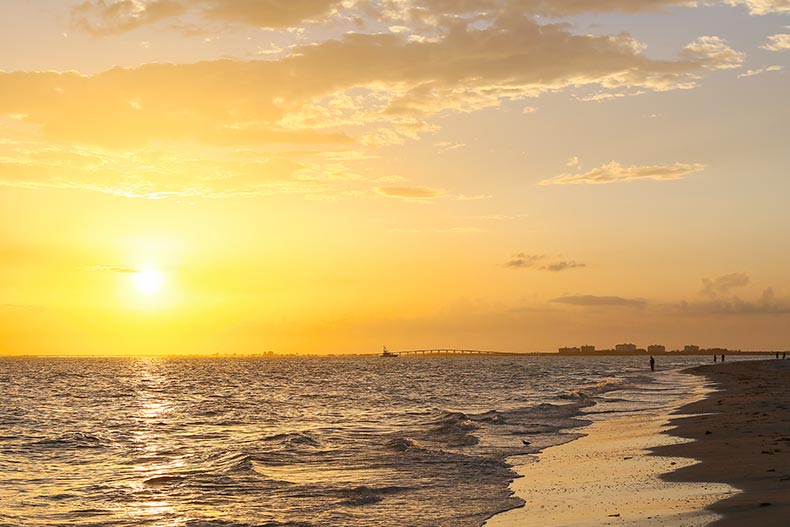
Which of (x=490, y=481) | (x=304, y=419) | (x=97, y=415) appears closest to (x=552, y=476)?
(x=490, y=481)

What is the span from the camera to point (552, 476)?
983 inches

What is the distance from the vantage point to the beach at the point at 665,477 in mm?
17002

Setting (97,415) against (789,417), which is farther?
(97,415)

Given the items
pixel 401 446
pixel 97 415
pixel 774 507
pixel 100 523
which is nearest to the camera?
pixel 774 507

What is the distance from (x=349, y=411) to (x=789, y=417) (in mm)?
33094

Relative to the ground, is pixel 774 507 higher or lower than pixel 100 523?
higher

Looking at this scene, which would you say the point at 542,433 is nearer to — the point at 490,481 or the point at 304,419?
the point at 490,481

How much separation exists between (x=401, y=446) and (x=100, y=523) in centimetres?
1653

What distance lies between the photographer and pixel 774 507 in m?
16.2

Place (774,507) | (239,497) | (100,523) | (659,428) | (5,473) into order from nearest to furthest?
(774,507) → (100,523) → (239,497) → (5,473) → (659,428)

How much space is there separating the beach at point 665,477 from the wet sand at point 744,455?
3cm

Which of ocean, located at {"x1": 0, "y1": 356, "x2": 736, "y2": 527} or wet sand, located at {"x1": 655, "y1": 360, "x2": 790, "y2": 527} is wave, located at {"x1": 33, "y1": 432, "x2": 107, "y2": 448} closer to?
ocean, located at {"x1": 0, "y1": 356, "x2": 736, "y2": 527}

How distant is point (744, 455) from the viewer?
25016 mm

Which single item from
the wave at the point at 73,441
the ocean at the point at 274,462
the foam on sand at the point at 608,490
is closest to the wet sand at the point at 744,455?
the foam on sand at the point at 608,490
